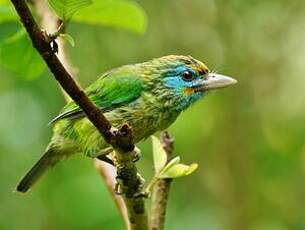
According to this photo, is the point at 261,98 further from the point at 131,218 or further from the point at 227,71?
the point at 131,218

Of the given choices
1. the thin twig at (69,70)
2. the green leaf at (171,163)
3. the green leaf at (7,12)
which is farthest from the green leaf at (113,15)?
the green leaf at (171,163)

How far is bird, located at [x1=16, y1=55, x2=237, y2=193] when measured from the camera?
3188 millimetres

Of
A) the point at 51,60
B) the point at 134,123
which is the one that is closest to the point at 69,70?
the point at 134,123

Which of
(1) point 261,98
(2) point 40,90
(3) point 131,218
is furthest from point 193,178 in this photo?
(3) point 131,218

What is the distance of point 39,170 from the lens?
349 centimetres

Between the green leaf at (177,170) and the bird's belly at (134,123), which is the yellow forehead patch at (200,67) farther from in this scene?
the green leaf at (177,170)

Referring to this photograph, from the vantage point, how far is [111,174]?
2.94 metres

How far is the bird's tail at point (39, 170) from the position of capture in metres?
3.44

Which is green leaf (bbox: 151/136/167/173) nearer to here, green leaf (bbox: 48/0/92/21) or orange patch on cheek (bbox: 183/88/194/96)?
orange patch on cheek (bbox: 183/88/194/96)

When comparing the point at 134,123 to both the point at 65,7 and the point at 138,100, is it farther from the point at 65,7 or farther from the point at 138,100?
the point at 65,7

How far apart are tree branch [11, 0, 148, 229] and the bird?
24.7 inches

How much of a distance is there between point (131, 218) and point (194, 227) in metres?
2.76

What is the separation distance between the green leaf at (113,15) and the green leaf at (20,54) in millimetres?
228

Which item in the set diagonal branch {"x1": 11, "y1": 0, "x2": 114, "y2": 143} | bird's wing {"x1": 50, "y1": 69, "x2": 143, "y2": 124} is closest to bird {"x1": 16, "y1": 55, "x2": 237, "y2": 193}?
bird's wing {"x1": 50, "y1": 69, "x2": 143, "y2": 124}
